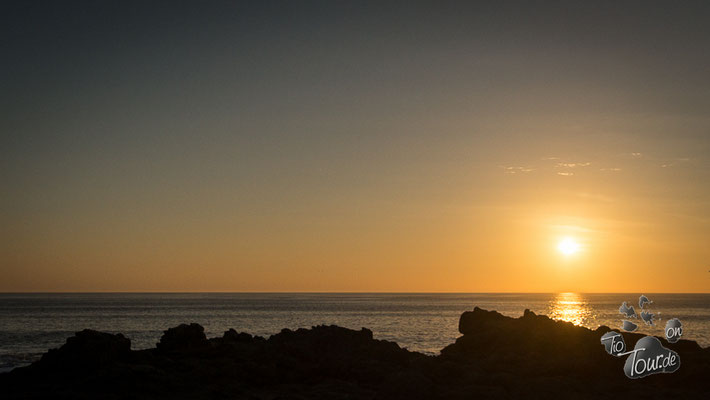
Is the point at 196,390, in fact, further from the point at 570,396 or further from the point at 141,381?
the point at 570,396

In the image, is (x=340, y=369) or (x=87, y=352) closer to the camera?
(x=87, y=352)

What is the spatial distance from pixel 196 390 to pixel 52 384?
504 centimetres

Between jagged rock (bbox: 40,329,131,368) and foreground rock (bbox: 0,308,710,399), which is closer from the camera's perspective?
foreground rock (bbox: 0,308,710,399)

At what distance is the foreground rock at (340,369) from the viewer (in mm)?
23625

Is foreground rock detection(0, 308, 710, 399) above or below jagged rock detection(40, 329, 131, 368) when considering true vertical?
below

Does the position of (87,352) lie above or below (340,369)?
above

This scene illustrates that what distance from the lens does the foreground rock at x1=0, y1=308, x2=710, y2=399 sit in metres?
23.6

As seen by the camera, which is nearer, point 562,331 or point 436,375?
point 436,375

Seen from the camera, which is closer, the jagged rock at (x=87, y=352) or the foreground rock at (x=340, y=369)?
the foreground rock at (x=340, y=369)

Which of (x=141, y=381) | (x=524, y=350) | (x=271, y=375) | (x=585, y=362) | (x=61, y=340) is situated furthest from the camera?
(x=61, y=340)

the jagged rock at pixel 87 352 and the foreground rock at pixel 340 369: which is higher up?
the jagged rock at pixel 87 352

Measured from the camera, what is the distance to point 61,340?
239 ft

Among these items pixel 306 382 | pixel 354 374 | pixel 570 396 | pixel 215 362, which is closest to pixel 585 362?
pixel 570 396

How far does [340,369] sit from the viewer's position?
91.7 ft
